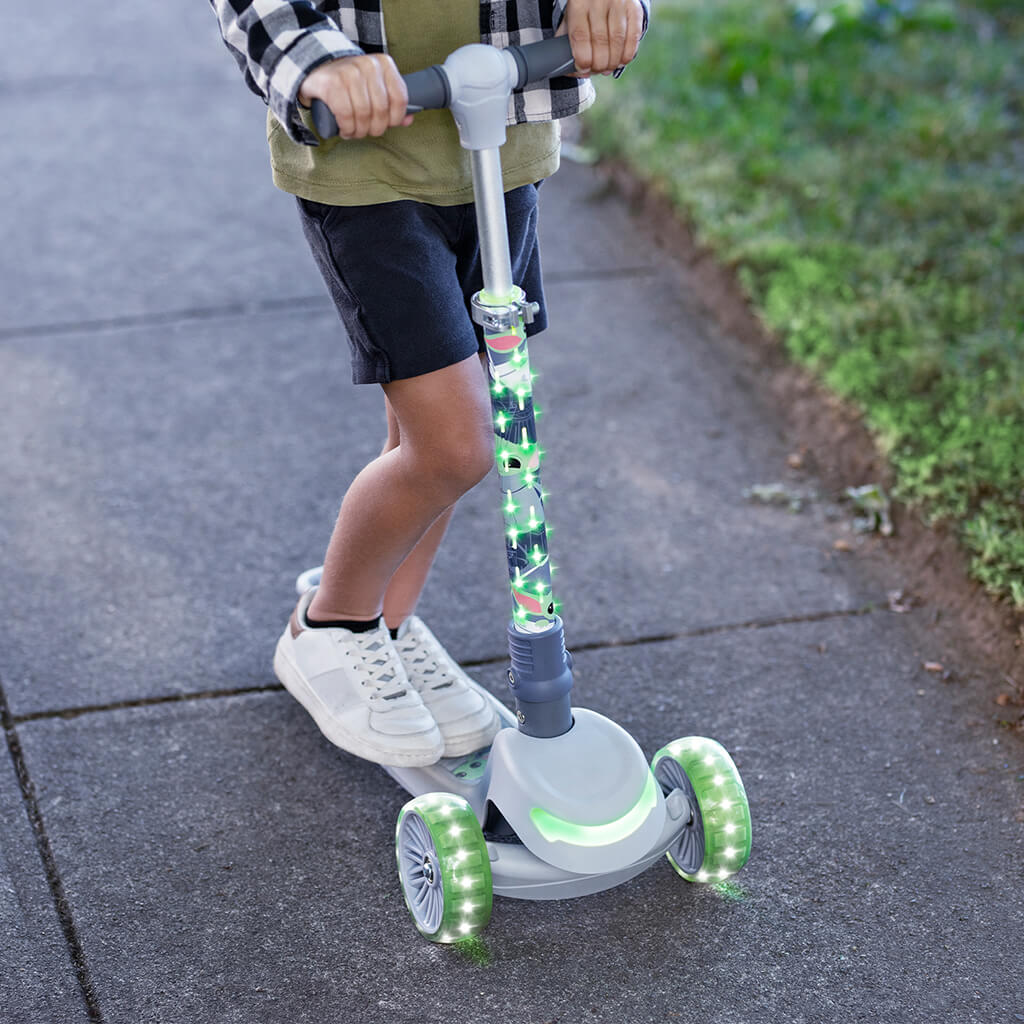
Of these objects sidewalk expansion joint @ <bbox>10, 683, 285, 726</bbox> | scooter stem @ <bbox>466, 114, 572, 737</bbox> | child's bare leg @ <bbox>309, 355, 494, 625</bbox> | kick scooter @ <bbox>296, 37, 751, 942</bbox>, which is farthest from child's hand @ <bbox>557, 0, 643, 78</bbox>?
sidewalk expansion joint @ <bbox>10, 683, 285, 726</bbox>

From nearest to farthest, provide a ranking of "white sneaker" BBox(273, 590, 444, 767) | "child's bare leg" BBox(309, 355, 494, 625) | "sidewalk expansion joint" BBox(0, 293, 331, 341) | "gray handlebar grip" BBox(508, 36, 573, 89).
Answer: "gray handlebar grip" BBox(508, 36, 573, 89)
"child's bare leg" BBox(309, 355, 494, 625)
"white sneaker" BBox(273, 590, 444, 767)
"sidewalk expansion joint" BBox(0, 293, 331, 341)

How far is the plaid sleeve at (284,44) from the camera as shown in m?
1.72

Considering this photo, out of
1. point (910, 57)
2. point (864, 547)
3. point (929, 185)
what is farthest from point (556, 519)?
point (910, 57)

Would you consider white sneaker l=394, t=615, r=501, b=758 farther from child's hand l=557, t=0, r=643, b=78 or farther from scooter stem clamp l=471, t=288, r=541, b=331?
child's hand l=557, t=0, r=643, b=78

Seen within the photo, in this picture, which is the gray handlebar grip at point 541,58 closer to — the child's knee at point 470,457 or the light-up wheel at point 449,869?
the child's knee at point 470,457

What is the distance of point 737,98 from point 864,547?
2838 mm

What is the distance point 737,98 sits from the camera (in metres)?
5.32

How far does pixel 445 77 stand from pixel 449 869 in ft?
3.74

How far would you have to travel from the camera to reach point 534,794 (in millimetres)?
1998

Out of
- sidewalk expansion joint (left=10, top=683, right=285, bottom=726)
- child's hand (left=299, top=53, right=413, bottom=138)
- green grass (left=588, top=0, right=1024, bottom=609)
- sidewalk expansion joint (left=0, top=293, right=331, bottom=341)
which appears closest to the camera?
child's hand (left=299, top=53, right=413, bottom=138)

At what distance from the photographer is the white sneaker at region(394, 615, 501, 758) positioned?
7.89 feet

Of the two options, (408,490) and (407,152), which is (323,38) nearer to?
(407,152)

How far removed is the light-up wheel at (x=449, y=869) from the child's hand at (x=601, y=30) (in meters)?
1.12

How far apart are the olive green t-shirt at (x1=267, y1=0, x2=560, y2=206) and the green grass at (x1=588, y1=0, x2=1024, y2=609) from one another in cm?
151
